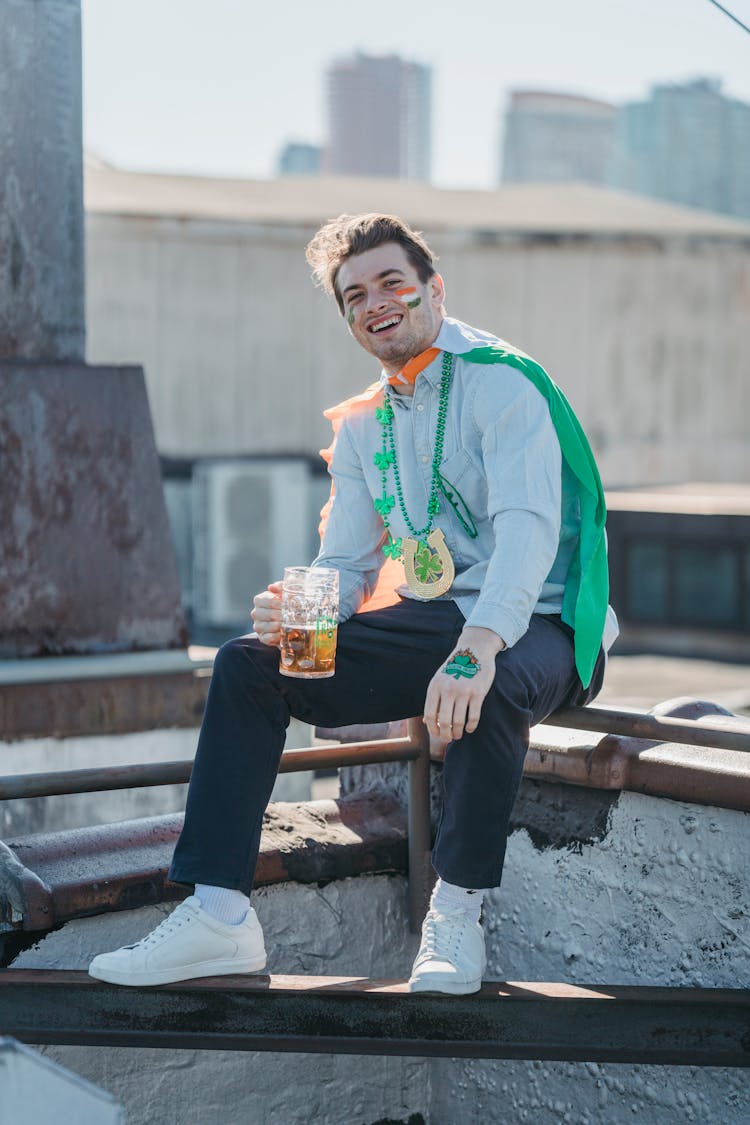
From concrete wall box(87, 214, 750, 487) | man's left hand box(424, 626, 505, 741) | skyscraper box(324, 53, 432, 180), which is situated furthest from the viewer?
skyscraper box(324, 53, 432, 180)

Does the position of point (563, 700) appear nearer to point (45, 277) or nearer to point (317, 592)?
point (317, 592)

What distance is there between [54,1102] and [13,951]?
958mm

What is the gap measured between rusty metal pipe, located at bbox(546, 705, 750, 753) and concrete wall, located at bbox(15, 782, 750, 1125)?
0.78 feet

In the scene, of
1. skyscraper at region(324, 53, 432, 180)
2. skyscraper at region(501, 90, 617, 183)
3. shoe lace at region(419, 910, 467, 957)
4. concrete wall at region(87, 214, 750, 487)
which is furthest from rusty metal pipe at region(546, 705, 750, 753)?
skyscraper at region(324, 53, 432, 180)

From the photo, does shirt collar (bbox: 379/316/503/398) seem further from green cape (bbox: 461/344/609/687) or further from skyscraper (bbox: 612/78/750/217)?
skyscraper (bbox: 612/78/750/217)

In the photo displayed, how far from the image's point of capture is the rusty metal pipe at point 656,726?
252 cm

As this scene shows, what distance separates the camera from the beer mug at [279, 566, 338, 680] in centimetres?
263

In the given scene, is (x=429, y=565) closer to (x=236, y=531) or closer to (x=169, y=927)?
(x=169, y=927)

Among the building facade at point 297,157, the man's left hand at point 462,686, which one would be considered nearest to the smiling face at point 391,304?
the man's left hand at point 462,686

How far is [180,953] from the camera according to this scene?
2.55 meters

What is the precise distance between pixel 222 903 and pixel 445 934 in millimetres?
383

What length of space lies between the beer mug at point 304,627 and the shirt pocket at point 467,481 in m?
0.35

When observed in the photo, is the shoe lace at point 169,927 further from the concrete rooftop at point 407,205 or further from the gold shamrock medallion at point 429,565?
the concrete rooftop at point 407,205

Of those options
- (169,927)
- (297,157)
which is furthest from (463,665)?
(297,157)
